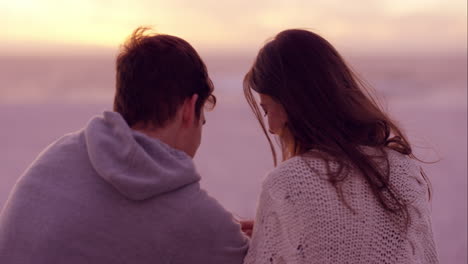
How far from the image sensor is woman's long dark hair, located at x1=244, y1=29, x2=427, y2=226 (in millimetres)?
2391

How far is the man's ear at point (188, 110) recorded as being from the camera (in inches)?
97.0

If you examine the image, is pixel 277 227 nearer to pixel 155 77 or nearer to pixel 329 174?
pixel 329 174

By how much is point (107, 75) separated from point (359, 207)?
16.4 meters

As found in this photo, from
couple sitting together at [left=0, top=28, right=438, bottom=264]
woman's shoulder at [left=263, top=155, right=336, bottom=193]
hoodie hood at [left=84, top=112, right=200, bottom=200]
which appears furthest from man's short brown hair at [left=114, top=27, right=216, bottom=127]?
woman's shoulder at [left=263, top=155, right=336, bottom=193]

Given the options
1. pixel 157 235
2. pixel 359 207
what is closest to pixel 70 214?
pixel 157 235

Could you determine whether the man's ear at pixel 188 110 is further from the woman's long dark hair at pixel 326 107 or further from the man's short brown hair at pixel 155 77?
the woman's long dark hair at pixel 326 107

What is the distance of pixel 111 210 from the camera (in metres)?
2.29

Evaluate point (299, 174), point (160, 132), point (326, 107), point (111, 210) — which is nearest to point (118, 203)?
point (111, 210)

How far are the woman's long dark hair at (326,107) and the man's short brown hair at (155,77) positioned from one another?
9.0 inches

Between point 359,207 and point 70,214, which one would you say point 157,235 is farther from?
point 359,207

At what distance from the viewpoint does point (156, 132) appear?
7.92 ft

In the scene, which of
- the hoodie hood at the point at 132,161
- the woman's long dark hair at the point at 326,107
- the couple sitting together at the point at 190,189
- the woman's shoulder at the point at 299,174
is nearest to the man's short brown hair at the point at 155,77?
the couple sitting together at the point at 190,189

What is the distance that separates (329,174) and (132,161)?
532mm

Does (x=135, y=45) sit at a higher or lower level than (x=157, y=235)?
higher
